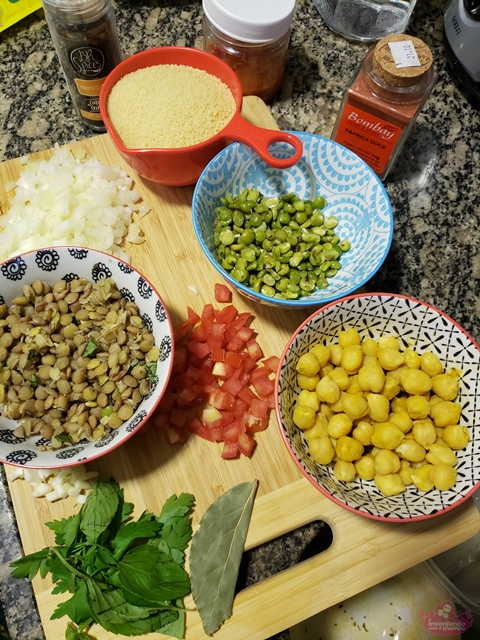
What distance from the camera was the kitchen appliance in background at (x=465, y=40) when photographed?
1533 mm

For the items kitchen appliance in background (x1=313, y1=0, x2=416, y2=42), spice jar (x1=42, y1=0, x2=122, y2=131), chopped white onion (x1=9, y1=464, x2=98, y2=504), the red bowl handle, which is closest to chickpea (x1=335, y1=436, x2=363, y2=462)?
chopped white onion (x1=9, y1=464, x2=98, y2=504)

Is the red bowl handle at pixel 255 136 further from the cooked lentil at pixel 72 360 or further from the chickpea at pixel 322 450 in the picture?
the chickpea at pixel 322 450

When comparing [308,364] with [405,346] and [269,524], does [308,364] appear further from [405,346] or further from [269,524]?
[269,524]

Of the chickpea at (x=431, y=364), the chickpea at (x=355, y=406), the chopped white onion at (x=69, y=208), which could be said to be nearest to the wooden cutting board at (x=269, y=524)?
the chickpea at (x=355, y=406)

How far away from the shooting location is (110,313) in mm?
1184

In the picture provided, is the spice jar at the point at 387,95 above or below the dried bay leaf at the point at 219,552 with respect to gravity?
above

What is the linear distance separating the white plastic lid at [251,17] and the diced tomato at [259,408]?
995 millimetres


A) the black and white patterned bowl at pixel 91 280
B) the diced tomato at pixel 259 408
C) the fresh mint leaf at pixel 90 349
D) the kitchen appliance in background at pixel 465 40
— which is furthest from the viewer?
the kitchen appliance in background at pixel 465 40

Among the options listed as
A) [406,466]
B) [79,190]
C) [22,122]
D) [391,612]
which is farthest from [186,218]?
[391,612]

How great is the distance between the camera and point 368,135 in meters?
1.45

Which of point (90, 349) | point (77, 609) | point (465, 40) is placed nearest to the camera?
point (77, 609)

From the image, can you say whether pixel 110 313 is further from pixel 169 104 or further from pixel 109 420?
pixel 169 104

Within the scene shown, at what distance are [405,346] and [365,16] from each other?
50.2 inches

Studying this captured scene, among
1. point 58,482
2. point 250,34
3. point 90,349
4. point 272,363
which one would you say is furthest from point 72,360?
point 250,34
